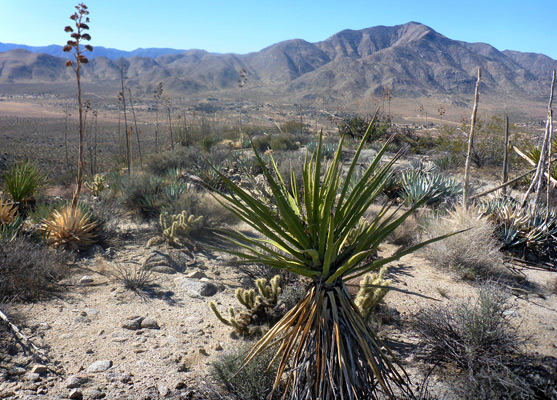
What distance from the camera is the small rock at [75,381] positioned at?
288 centimetres

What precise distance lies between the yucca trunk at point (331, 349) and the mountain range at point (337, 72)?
218 ft

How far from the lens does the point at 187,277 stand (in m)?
5.20

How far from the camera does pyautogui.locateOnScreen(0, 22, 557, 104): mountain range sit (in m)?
81.2

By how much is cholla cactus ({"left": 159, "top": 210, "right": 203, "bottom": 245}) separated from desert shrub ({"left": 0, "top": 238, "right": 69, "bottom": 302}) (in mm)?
1795

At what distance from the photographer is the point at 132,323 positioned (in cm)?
386

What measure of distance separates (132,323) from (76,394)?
1.11 metres

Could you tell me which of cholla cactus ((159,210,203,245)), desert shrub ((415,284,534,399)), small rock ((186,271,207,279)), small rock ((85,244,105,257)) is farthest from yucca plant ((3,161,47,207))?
desert shrub ((415,284,534,399))

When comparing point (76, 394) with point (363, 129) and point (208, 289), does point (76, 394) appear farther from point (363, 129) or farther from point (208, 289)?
point (363, 129)

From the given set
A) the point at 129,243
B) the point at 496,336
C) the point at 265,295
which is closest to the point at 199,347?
the point at 265,295

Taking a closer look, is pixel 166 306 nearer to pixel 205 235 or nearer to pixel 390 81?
pixel 205 235

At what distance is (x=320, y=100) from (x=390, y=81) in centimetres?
2071

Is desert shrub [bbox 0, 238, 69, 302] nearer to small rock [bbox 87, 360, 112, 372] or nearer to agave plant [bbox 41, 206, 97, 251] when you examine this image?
agave plant [bbox 41, 206, 97, 251]

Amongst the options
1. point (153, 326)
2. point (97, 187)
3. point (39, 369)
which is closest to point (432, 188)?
point (153, 326)

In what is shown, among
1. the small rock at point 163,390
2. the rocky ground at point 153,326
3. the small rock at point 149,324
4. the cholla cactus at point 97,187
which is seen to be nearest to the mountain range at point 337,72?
the cholla cactus at point 97,187
